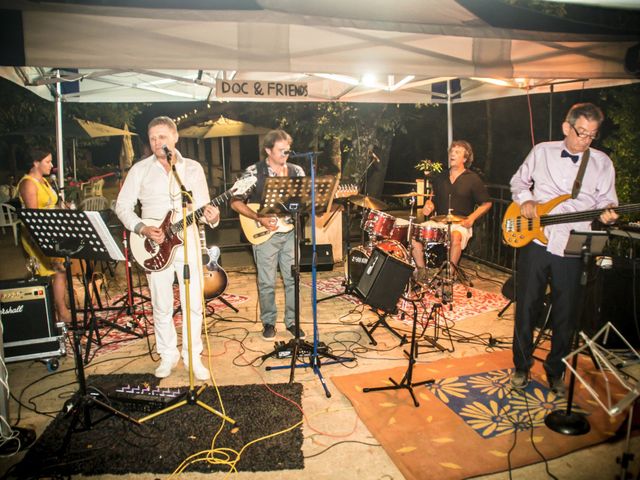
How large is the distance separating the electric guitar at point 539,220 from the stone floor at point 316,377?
147 centimetres

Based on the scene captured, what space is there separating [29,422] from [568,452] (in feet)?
13.2

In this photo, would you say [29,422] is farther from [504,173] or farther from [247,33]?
[504,173]

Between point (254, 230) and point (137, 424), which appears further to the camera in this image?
point (254, 230)

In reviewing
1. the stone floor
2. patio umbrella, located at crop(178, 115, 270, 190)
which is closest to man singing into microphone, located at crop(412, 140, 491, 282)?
the stone floor

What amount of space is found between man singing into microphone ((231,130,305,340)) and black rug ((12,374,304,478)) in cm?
131

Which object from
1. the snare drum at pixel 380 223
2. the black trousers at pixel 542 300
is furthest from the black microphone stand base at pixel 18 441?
the snare drum at pixel 380 223

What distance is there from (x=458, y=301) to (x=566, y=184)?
3.13 m

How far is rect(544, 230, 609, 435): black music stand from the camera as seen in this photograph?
3260 millimetres

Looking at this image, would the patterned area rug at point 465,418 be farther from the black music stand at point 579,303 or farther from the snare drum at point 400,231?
the snare drum at point 400,231

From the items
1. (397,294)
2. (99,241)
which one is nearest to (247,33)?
(99,241)

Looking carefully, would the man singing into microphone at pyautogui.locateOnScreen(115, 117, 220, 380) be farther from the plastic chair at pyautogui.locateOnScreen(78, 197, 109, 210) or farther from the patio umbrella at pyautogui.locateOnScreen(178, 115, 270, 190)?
the patio umbrella at pyautogui.locateOnScreen(178, 115, 270, 190)

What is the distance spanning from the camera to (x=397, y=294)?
4.89m

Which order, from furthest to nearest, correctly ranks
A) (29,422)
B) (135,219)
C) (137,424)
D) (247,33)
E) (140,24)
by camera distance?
(135,219)
(29,422)
(137,424)
(247,33)
(140,24)

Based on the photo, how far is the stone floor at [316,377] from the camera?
122 inches
